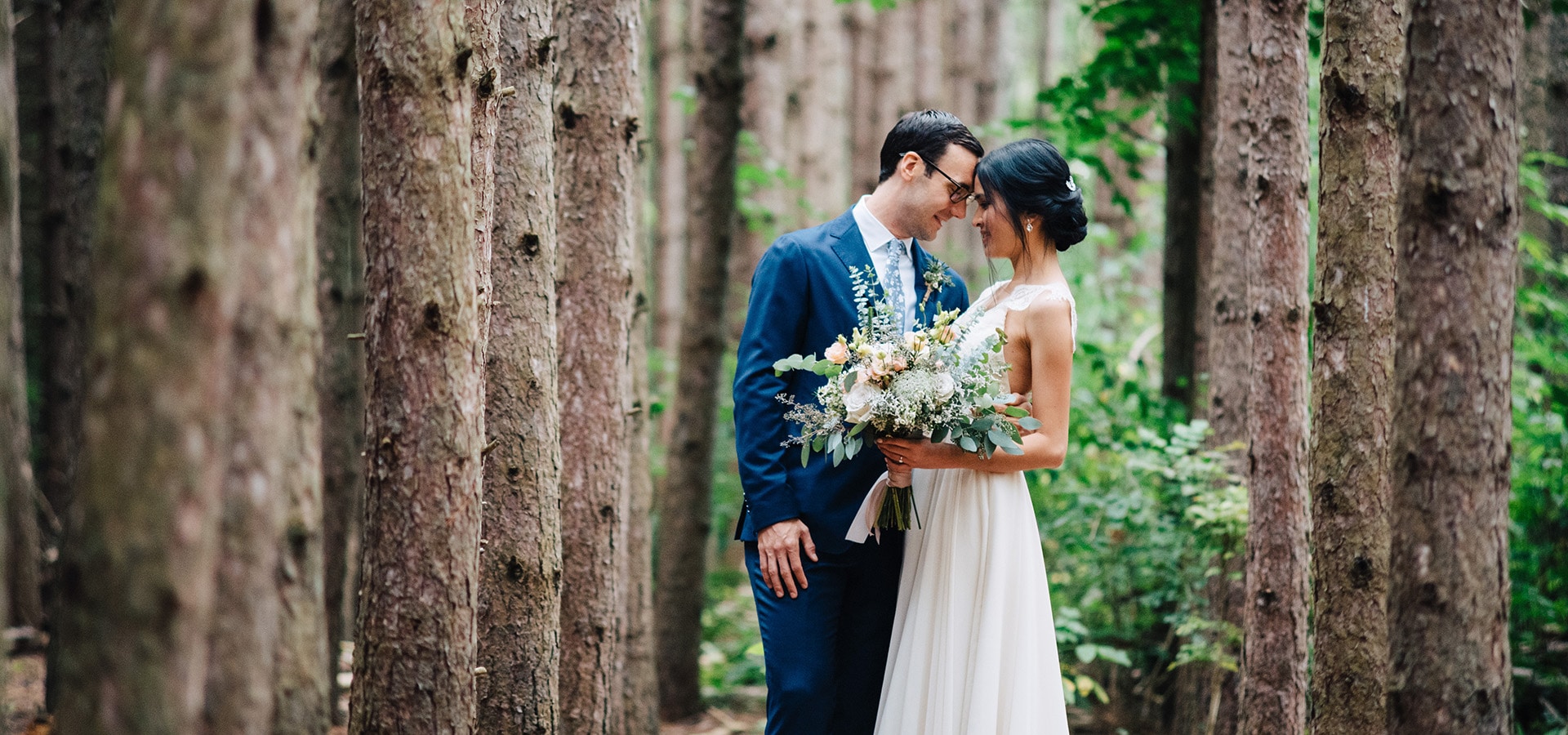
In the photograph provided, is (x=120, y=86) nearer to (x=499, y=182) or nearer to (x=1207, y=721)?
(x=499, y=182)

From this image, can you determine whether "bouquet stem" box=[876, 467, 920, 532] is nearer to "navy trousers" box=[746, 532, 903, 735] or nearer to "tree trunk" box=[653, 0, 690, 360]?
"navy trousers" box=[746, 532, 903, 735]

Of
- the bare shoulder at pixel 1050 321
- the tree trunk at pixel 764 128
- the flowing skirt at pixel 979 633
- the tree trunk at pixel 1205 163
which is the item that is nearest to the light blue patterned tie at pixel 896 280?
the bare shoulder at pixel 1050 321

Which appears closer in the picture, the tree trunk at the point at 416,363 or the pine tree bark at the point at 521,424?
the tree trunk at the point at 416,363

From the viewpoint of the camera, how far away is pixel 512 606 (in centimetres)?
342

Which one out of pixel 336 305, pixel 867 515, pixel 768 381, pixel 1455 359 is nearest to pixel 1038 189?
pixel 768 381

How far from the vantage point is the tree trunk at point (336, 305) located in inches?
209

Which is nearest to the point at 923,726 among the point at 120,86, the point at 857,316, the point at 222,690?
the point at 857,316

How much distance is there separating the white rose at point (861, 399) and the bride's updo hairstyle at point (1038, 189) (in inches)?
30.1

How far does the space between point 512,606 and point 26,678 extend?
17.5 feet

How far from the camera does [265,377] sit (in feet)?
6.15

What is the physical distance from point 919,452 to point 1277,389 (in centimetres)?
148

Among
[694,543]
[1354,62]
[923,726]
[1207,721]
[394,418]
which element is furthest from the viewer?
[694,543]

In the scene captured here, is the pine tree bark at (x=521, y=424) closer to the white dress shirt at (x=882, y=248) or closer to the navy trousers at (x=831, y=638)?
the navy trousers at (x=831, y=638)

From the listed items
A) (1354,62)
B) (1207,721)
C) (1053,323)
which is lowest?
(1207,721)
